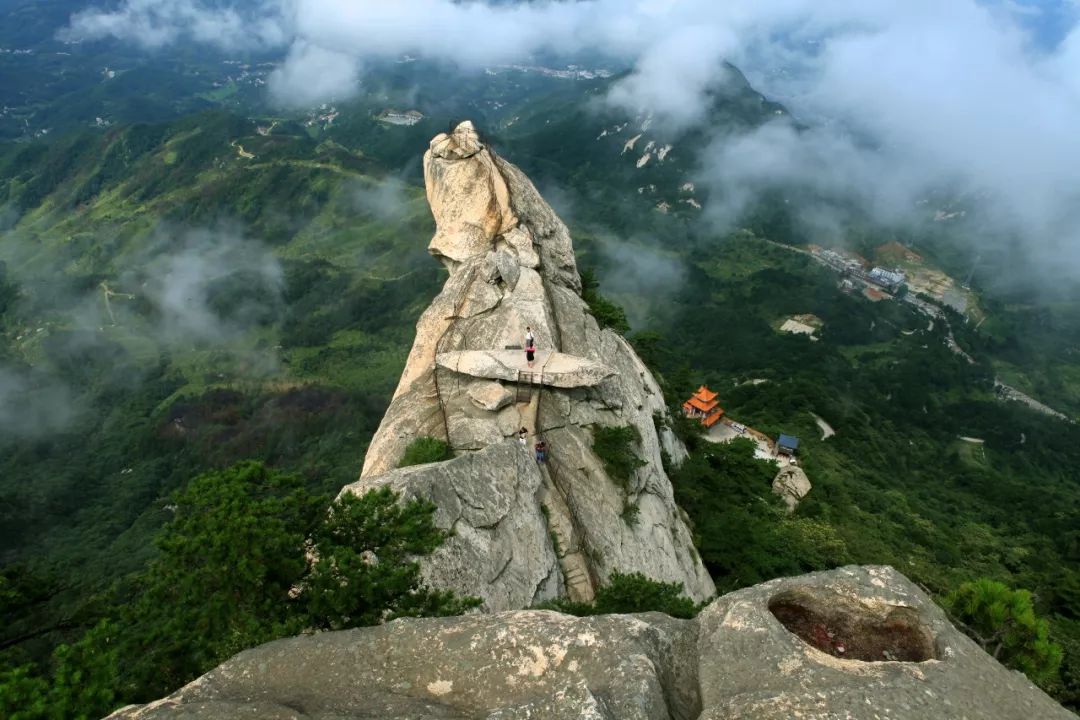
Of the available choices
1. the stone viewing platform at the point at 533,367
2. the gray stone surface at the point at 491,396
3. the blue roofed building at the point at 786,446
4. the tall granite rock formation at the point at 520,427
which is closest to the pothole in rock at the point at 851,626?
the tall granite rock formation at the point at 520,427

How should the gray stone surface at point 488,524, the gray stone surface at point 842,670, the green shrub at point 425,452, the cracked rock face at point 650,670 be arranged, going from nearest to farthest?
the gray stone surface at point 842,670 → the cracked rock face at point 650,670 → the gray stone surface at point 488,524 → the green shrub at point 425,452

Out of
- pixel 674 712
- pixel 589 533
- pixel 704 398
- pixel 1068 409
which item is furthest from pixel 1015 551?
pixel 1068 409

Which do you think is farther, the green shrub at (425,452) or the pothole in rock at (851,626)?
the green shrub at (425,452)

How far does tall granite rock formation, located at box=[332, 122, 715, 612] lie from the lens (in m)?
26.5

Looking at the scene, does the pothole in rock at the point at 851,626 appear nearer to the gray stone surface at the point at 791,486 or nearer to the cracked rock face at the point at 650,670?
the cracked rock face at the point at 650,670

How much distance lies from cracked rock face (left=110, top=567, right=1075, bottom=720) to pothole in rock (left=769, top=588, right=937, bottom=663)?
0.03 metres

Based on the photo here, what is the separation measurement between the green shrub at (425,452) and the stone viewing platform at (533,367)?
5.54 m

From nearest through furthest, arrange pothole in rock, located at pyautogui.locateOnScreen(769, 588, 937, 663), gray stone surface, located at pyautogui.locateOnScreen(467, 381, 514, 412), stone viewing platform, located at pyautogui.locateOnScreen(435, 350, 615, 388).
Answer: pothole in rock, located at pyautogui.locateOnScreen(769, 588, 937, 663) → gray stone surface, located at pyautogui.locateOnScreen(467, 381, 514, 412) → stone viewing platform, located at pyautogui.locateOnScreen(435, 350, 615, 388)

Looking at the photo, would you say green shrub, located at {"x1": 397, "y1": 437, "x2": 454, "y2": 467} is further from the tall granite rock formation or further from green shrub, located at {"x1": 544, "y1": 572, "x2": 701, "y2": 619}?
green shrub, located at {"x1": 544, "y1": 572, "x2": 701, "y2": 619}

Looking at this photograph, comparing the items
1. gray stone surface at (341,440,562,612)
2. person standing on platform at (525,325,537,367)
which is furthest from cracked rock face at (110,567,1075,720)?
person standing on platform at (525,325,537,367)

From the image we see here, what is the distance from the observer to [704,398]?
87250 millimetres

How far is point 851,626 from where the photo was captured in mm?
13906

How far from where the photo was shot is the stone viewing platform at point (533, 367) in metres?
35.1

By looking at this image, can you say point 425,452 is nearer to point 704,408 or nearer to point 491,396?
point 491,396
